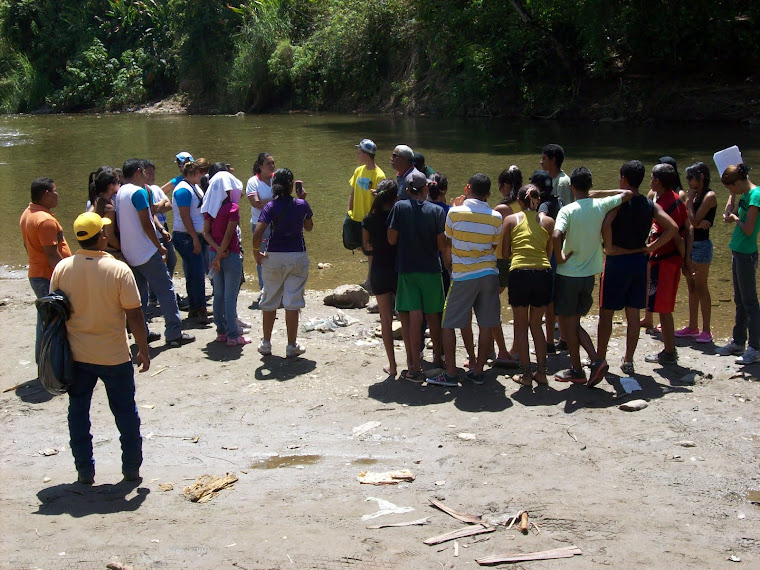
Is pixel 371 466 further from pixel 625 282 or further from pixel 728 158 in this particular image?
pixel 728 158

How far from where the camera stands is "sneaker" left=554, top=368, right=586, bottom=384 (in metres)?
6.86

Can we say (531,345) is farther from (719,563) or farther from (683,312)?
(719,563)

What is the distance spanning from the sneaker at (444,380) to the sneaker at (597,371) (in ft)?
3.64

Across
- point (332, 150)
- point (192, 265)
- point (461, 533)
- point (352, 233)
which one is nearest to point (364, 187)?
point (352, 233)

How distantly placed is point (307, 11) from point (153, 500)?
120 ft

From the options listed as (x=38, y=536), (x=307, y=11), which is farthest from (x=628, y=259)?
(x=307, y=11)

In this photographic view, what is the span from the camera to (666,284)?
718 cm

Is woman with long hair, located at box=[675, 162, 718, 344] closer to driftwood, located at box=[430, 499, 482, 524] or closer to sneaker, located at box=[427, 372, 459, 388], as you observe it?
sneaker, located at box=[427, 372, 459, 388]

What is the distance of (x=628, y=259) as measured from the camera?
264 inches

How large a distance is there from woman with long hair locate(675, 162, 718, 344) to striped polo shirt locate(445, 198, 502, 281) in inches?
73.3

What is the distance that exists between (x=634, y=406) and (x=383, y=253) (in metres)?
2.40

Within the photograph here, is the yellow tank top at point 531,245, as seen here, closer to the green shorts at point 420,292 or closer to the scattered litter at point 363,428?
the green shorts at point 420,292

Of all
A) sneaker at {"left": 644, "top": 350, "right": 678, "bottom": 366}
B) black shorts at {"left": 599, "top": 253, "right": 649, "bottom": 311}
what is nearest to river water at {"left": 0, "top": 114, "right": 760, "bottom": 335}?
sneaker at {"left": 644, "top": 350, "right": 678, "bottom": 366}

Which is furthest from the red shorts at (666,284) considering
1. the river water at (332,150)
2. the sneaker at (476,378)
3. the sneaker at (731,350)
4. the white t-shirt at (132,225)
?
the white t-shirt at (132,225)
